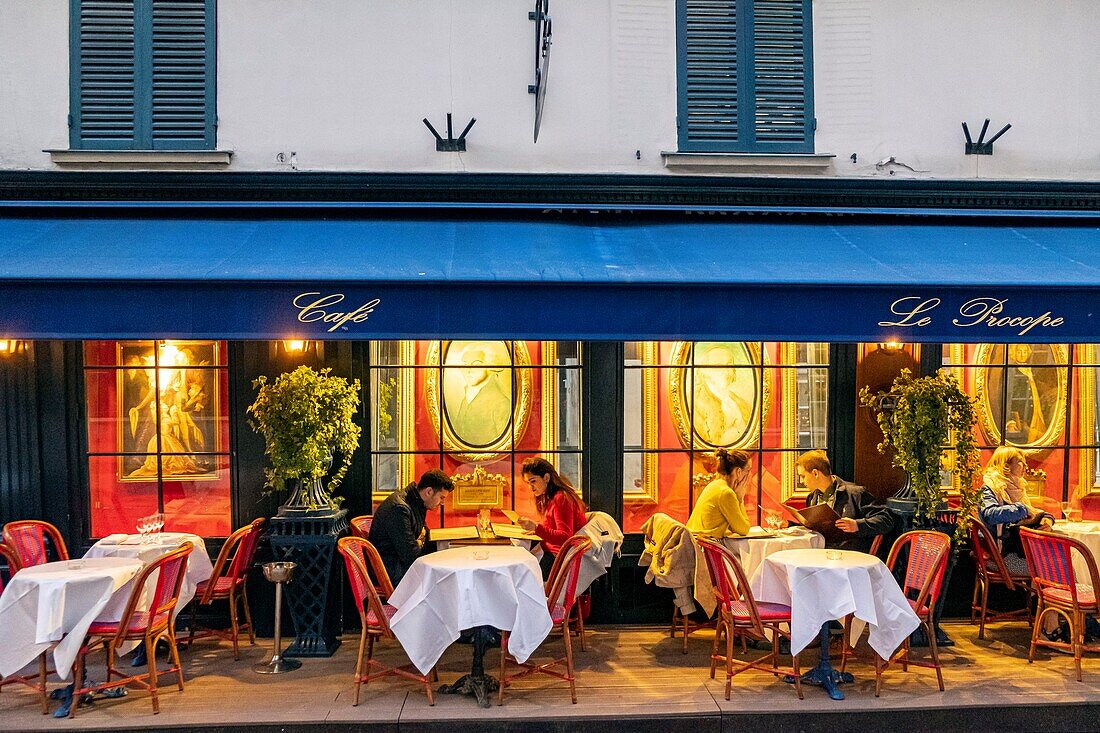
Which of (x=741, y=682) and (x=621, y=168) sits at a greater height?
(x=621, y=168)

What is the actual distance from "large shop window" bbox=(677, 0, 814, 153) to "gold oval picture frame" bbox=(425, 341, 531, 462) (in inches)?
101

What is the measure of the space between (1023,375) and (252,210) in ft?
22.8

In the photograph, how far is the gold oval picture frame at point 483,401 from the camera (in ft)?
28.1

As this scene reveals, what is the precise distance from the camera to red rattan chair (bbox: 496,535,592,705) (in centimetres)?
656

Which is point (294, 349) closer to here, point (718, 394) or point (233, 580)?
point (233, 580)

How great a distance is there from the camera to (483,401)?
8.60m

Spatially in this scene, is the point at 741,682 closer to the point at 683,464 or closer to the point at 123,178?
the point at 683,464

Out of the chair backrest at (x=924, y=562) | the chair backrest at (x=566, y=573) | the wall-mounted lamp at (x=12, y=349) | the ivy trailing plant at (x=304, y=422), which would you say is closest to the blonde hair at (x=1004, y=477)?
the chair backrest at (x=924, y=562)

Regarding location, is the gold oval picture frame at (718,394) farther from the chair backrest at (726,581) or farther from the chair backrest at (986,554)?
the chair backrest at (986,554)

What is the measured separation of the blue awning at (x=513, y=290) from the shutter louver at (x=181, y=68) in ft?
3.96

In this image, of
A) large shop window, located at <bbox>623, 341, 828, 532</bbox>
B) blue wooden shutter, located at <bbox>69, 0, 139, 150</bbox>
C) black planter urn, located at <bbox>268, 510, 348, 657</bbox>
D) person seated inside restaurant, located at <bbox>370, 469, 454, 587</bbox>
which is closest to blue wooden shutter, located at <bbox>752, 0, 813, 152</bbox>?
large shop window, located at <bbox>623, 341, 828, 532</bbox>

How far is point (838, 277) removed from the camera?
6.68m

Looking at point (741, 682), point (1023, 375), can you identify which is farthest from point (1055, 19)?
point (741, 682)

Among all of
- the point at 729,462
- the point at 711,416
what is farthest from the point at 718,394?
the point at 729,462
